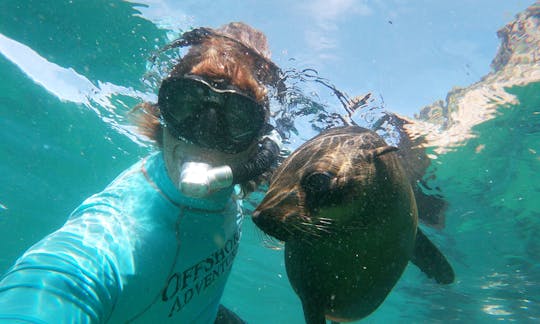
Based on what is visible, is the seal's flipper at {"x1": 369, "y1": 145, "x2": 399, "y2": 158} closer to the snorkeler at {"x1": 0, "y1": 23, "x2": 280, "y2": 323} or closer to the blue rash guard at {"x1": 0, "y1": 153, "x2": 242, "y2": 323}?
the snorkeler at {"x1": 0, "y1": 23, "x2": 280, "y2": 323}

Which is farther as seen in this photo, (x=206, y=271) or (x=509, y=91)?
(x=509, y=91)

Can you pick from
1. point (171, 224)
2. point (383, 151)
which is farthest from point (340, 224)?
point (171, 224)

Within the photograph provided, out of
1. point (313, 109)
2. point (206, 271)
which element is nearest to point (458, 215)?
point (313, 109)

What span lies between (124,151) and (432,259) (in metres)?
15.4

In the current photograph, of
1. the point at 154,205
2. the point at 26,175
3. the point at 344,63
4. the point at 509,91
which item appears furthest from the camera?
the point at 26,175

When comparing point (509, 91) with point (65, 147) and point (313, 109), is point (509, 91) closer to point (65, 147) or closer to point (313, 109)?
point (313, 109)

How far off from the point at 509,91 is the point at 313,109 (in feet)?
13.9

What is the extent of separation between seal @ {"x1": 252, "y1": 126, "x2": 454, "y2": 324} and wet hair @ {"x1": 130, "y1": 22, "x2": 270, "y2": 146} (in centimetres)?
94

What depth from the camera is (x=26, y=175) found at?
2206 cm

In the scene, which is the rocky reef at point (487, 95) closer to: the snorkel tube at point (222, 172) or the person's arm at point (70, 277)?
the snorkel tube at point (222, 172)

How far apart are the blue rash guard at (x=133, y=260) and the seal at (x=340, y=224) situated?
781mm

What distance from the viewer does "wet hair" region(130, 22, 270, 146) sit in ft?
8.88

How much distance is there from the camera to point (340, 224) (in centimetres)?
180

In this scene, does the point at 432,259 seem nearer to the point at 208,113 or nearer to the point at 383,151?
the point at 383,151
